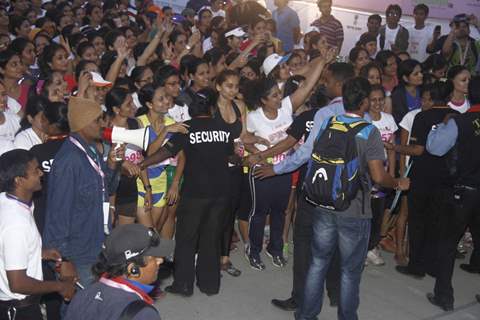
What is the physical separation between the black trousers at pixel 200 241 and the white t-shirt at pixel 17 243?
2.00m

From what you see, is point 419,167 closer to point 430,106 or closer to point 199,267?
point 430,106

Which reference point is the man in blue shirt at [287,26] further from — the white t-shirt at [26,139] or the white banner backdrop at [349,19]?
the white t-shirt at [26,139]

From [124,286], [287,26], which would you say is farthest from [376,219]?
[287,26]

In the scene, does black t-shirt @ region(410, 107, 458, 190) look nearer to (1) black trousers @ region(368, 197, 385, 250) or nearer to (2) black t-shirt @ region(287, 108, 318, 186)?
(1) black trousers @ region(368, 197, 385, 250)

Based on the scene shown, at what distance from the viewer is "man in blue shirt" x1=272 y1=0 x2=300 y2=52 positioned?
11609 mm

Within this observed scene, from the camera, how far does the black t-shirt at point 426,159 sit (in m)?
6.02

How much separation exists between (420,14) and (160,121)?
6.72m

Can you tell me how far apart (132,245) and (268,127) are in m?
→ 3.44

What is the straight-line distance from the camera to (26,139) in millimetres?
4891

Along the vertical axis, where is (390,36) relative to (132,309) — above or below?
below

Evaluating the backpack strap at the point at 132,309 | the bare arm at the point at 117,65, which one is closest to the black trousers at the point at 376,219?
the bare arm at the point at 117,65

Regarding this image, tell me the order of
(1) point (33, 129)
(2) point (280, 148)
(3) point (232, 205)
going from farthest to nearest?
(3) point (232, 205), (2) point (280, 148), (1) point (33, 129)

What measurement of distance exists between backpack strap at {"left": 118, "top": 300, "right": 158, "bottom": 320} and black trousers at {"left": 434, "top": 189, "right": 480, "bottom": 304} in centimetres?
364

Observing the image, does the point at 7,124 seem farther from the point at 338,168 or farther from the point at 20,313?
the point at 338,168
